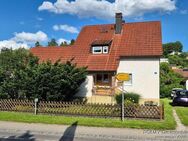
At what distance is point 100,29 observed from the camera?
1244 inches

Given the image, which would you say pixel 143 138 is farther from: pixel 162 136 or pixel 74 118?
pixel 74 118

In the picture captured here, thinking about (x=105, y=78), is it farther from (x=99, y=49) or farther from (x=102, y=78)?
(x=99, y=49)

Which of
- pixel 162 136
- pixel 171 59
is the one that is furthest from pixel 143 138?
pixel 171 59

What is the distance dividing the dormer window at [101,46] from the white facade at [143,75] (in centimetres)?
215

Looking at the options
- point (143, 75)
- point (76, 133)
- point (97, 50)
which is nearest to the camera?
point (76, 133)

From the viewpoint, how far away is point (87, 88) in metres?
27.9

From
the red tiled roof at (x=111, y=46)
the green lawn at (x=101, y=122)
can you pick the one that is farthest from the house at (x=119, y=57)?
the green lawn at (x=101, y=122)

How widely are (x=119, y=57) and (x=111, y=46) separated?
1.90 metres

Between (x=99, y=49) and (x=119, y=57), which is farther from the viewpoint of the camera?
(x=99, y=49)

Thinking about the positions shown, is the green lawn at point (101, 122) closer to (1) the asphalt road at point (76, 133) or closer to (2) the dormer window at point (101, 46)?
(1) the asphalt road at point (76, 133)

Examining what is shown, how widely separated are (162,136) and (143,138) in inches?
42.8

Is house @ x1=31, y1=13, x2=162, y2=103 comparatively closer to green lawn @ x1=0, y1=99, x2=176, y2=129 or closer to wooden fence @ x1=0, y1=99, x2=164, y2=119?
wooden fence @ x1=0, y1=99, x2=164, y2=119

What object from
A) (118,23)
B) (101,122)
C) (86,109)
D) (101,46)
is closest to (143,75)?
(101,46)

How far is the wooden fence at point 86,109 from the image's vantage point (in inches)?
643
